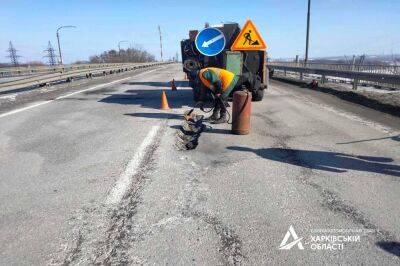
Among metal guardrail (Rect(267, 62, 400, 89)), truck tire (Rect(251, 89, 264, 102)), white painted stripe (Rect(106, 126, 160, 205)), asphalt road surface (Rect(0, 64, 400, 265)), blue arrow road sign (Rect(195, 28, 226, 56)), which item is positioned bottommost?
asphalt road surface (Rect(0, 64, 400, 265))

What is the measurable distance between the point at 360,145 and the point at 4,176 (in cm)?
586

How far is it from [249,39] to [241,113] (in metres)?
2.85

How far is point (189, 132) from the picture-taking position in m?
7.35

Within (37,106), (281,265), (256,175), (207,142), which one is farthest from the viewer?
(37,106)

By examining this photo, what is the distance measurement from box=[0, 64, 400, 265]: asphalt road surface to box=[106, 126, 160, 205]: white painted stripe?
19mm

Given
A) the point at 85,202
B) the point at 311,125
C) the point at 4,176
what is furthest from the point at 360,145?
the point at 4,176

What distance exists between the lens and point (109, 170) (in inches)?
196

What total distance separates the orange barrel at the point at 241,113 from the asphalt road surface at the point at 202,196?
10.5 inches

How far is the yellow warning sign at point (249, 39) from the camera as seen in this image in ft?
29.1

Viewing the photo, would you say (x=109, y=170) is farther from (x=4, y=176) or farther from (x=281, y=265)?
(x=281, y=265)

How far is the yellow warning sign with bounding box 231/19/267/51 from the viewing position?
8.87 meters

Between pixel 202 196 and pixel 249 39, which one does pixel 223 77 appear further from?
pixel 202 196

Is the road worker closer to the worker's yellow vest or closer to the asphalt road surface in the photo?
the worker's yellow vest

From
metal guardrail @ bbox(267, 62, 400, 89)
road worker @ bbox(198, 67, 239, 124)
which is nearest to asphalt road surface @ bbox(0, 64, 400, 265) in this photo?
road worker @ bbox(198, 67, 239, 124)
